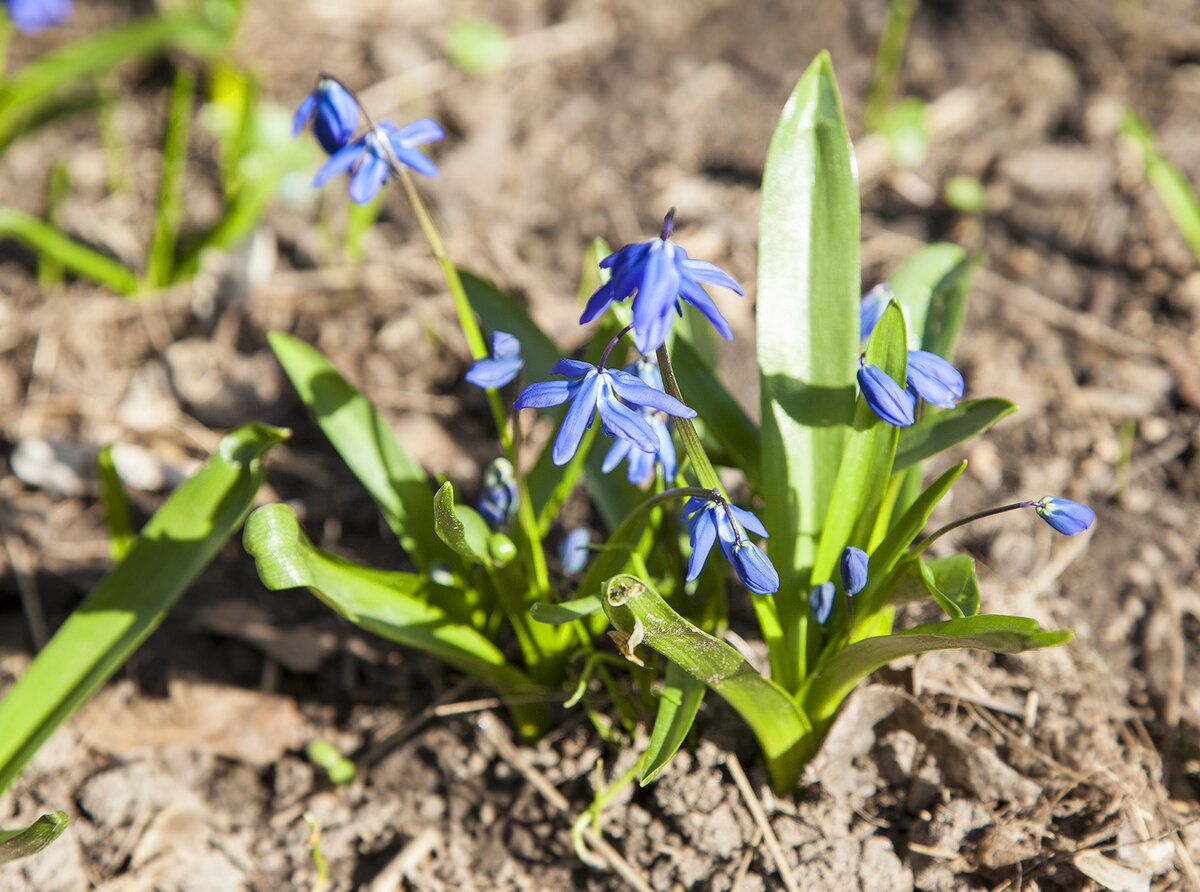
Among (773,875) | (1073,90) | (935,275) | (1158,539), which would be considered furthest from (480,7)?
(773,875)

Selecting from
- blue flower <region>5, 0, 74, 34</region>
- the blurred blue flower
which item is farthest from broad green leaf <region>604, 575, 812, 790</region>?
blue flower <region>5, 0, 74, 34</region>

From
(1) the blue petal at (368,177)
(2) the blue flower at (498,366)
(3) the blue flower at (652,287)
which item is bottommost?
(2) the blue flower at (498,366)

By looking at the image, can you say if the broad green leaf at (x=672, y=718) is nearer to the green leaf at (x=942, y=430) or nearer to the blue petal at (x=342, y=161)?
the green leaf at (x=942, y=430)

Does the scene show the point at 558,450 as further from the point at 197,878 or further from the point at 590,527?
the point at 197,878

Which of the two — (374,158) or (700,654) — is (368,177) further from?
(700,654)

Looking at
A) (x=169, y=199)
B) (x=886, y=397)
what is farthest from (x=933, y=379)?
(x=169, y=199)

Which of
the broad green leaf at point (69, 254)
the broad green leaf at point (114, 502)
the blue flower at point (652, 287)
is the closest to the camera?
the blue flower at point (652, 287)

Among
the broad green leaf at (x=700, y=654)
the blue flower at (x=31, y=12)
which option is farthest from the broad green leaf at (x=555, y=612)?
the blue flower at (x=31, y=12)

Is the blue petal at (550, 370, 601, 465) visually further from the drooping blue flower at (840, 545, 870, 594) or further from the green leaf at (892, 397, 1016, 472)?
the green leaf at (892, 397, 1016, 472)
